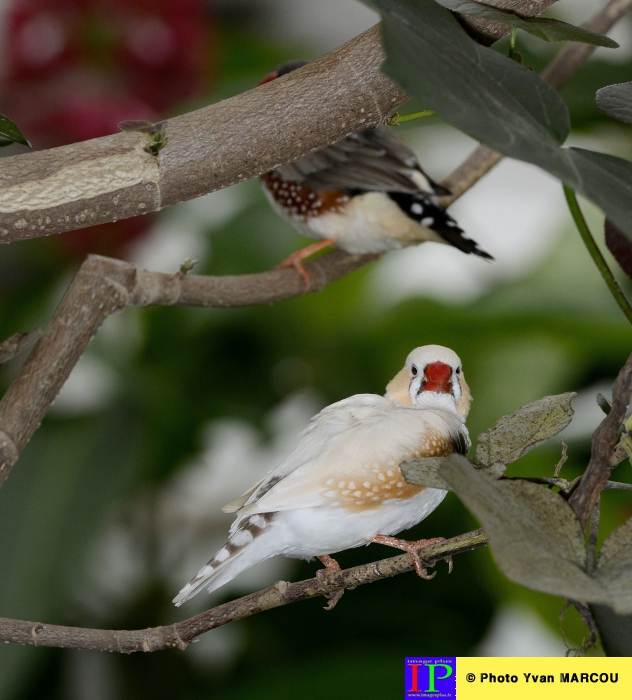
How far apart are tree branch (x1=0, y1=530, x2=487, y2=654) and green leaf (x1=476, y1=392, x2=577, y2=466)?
0.03 metres

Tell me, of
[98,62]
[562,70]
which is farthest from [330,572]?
[98,62]

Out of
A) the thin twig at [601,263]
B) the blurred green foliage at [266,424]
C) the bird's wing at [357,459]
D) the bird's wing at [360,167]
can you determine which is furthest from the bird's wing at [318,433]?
the bird's wing at [360,167]

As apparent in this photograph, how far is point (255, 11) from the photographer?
5.62ft

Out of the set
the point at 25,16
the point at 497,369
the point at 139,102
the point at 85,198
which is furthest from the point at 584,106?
the point at 85,198

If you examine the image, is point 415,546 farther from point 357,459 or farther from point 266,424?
point 266,424

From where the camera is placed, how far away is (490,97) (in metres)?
0.31

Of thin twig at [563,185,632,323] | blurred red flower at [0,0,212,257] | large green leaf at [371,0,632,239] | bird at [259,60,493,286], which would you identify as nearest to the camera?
large green leaf at [371,0,632,239]

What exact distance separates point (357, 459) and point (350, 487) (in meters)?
0.01

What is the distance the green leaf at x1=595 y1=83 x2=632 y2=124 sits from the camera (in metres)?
0.40

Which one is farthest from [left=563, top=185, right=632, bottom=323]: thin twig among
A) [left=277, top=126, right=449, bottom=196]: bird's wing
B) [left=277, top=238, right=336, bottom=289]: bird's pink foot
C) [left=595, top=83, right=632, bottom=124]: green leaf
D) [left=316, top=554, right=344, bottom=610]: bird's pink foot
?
[left=277, top=126, right=449, bottom=196]: bird's wing

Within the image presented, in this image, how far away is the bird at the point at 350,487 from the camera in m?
0.33

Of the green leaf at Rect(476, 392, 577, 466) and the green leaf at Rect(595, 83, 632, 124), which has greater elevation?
the green leaf at Rect(595, 83, 632, 124)

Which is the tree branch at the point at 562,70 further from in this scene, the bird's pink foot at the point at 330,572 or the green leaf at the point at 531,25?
the bird's pink foot at the point at 330,572

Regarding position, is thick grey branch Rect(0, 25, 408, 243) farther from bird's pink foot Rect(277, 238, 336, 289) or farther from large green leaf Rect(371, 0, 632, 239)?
bird's pink foot Rect(277, 238, 336, 289)
